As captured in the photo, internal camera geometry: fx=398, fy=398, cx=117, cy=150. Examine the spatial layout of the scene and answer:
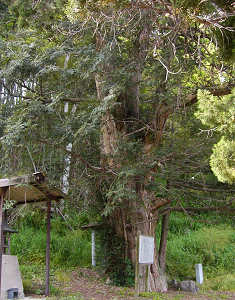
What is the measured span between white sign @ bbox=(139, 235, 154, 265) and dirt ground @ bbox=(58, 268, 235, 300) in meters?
0.70

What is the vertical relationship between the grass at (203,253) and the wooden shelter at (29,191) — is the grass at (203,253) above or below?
below

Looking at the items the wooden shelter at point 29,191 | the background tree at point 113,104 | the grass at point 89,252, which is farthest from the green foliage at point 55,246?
the wooden shelter at point 29,191

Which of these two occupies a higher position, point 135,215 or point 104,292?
point 135,215

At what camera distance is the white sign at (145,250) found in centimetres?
736

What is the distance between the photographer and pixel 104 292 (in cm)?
832

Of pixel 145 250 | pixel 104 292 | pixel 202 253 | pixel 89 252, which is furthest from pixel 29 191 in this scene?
pixel 202 253

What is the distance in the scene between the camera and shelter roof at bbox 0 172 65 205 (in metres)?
6.70

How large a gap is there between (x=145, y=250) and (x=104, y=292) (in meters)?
1.55

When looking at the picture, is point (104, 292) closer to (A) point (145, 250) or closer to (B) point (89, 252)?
(A) point (145, 250)

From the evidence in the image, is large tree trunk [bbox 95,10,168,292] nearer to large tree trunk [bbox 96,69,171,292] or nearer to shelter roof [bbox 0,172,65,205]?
large tree trunk [bbox 96,69,171,292]

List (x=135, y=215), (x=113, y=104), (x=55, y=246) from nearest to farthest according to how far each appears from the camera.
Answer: (x=113, y=104)
(x=135, y=215)
(x=55, y=246)

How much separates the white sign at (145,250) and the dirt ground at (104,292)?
0.70m

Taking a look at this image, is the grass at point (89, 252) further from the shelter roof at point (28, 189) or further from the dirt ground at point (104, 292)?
the shelter roof at point (28, 189)

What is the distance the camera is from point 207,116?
13.9 ft
